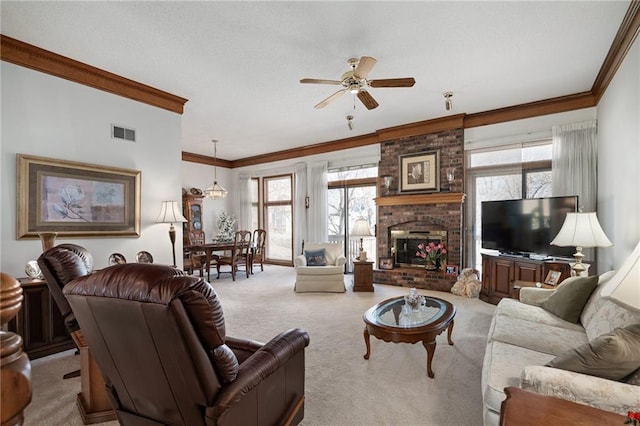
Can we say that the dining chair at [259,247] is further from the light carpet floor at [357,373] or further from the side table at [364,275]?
the light carpet floor at [357,373]

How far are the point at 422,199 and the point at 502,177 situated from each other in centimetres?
128

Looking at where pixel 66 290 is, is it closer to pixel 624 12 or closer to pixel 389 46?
pixel 389 46

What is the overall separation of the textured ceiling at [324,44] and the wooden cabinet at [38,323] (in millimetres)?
2322

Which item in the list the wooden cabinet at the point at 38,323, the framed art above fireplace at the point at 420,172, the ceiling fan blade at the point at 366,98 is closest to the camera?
the wooden cabinet at the point at 38,323

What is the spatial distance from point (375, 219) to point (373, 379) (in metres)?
4.36

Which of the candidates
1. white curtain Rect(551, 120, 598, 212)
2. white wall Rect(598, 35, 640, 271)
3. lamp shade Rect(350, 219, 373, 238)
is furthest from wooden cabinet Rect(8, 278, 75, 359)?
white curtain Rect(551, 120, 598, 212)

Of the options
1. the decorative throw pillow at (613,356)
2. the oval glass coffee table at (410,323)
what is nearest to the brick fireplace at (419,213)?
the oval glass coffee table at (410,323)

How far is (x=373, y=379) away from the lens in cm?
247

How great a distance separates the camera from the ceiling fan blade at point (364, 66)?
2728 millimetres

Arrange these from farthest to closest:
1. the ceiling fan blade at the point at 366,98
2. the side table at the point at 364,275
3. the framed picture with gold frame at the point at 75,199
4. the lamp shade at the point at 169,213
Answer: the side table at the point at 364,275 < the lamp shade at the point at 169,213 < the ceiling fan blade at the point at 366,98 < the framed picture with gold frame at the point at 75,199

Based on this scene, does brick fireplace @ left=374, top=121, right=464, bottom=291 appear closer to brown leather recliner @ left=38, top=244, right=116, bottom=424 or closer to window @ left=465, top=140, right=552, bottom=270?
window @ left=465, top=140, right=552, bottom=270

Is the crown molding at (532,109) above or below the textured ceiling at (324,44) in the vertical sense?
below

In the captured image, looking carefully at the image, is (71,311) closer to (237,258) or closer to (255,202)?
(237,258)

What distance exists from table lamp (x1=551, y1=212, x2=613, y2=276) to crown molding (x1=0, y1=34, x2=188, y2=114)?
4.75 m
